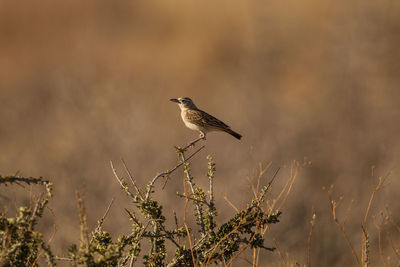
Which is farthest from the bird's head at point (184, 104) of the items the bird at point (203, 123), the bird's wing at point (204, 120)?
the bird's wing at point (204, 120)

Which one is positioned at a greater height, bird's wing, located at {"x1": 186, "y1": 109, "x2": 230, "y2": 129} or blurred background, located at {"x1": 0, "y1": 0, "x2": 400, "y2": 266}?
blurred background, located at {"x1": 0, "y1": 0, "x2": 400, "y2": 266}

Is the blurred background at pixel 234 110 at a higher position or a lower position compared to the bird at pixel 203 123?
higher

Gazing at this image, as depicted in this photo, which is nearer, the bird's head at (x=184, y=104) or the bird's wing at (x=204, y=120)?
the bird's wing at (x=204, y=120)

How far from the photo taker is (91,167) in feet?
36.0

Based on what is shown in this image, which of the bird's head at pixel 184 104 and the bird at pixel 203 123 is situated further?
the bird's head at pixel 184 104

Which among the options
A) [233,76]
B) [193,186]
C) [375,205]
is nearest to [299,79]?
[233,76]

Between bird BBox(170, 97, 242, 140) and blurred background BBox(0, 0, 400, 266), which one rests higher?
blurred background BBox(0, 0, 400, 266)

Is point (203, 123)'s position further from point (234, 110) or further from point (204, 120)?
point (234, 110)

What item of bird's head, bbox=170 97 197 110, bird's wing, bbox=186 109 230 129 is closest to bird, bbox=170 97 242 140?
bird's wing, bbox=186 109 230 129

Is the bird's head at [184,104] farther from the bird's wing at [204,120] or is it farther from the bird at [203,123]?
the bird's wing at [204,120]

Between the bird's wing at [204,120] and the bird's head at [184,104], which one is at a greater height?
the bird's head at [184,104]

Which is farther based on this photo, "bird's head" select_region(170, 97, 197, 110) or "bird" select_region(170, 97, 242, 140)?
"bird's head" select_region(170, 97, 197, 110)

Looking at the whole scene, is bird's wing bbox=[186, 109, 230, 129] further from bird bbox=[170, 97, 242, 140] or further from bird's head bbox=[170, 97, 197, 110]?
bird's head bbox=[170, 97, 197, 110]

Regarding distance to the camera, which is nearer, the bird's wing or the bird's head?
the bird's wing
